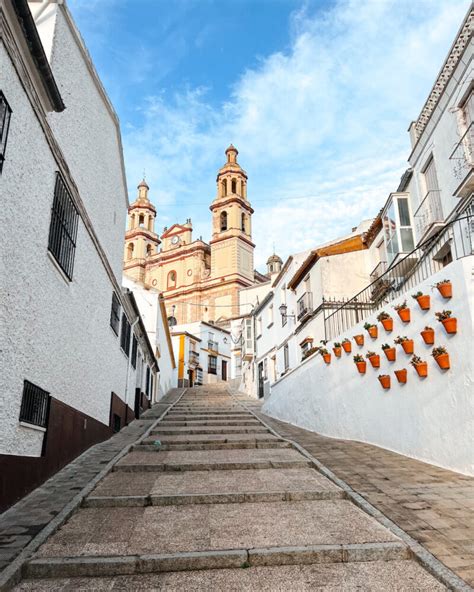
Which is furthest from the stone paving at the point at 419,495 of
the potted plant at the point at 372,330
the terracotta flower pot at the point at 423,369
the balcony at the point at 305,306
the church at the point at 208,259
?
the church at the point at 208,259

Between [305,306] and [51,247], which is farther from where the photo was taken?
[305,306]

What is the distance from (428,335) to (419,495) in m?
2.54

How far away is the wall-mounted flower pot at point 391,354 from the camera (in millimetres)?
7945

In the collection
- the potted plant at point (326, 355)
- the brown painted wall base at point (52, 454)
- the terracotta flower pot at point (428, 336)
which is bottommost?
the brown painted wall base at point (52, 454)

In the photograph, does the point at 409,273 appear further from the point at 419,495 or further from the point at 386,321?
the point at 419,495

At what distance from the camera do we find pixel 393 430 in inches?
309

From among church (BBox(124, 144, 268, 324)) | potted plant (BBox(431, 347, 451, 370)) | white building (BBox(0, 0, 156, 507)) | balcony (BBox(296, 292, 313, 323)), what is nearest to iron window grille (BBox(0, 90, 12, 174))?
white building (BBox(0, 0, 156, 507))

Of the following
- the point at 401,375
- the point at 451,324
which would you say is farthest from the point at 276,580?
the point at 401,375

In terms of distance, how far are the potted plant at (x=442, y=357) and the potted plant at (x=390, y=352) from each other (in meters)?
1.25

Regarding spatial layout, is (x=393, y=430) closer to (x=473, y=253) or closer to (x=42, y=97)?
(x=473, y=253)

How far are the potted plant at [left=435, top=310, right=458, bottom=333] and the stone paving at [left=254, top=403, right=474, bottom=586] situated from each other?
6.19ft

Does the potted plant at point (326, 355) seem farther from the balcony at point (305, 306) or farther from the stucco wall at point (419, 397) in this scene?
the balcony at point (305, 306)

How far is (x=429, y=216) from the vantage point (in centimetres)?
1204

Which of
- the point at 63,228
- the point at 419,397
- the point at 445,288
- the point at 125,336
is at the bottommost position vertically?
the point at 419,397
